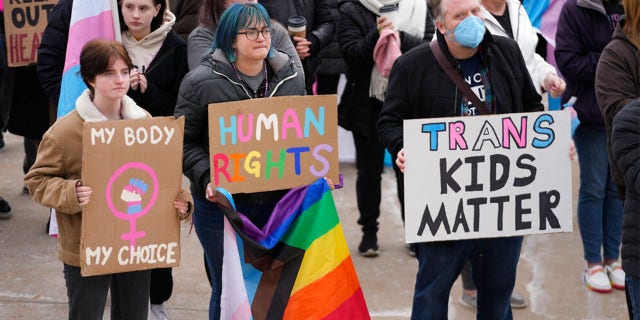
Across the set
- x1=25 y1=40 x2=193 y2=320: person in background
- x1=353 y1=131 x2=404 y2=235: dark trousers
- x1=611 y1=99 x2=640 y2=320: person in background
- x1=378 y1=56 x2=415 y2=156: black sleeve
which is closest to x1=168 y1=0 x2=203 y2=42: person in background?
x1=353 y1=131 x2=404 y2=235: dark trousers

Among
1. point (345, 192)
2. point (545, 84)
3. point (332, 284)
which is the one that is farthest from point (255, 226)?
point (345, 192)

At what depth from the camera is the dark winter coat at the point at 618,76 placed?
484cm

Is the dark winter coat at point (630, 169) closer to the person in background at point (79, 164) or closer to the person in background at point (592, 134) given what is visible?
the person in background at point (79, 164)

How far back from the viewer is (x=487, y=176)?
4.59 m

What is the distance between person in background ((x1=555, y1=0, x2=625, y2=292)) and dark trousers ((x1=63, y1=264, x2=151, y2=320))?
9.31 feet

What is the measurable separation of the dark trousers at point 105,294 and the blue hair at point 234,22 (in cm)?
106

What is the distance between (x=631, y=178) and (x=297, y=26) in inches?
104

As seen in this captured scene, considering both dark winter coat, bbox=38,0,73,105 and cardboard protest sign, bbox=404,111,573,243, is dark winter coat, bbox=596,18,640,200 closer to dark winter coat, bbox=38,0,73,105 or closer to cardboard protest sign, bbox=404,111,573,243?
cardboard protest sign, bbox=404,111,573,243

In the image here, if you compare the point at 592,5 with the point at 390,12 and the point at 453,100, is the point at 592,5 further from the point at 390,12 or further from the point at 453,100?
the point at 453,100

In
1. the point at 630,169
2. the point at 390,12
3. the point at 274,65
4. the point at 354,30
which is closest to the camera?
the point at 630,169

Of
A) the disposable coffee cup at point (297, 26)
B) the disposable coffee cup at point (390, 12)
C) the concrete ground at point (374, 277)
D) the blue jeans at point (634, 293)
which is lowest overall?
the concrete ground at point (374, 277)

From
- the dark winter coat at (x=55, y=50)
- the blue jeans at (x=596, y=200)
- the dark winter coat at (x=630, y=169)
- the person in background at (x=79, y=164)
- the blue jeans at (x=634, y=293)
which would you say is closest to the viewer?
the dark winter coat at (x=630, y=169)

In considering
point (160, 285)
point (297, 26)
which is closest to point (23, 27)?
point (297, 26)

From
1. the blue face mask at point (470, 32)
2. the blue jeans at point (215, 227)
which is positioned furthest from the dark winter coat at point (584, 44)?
the blue jeans at point (215, 227)
